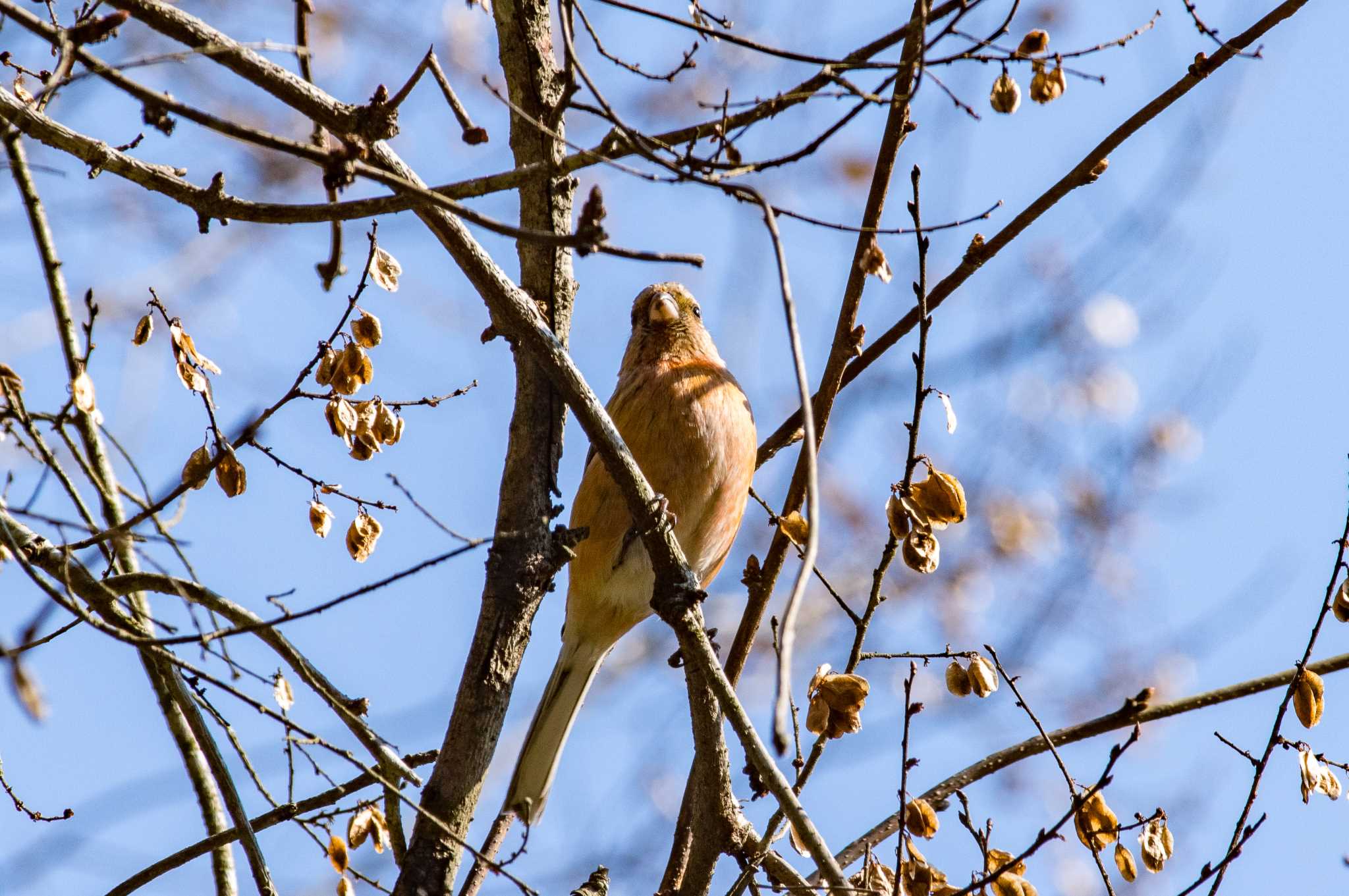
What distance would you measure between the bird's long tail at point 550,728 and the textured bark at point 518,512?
0.59 m

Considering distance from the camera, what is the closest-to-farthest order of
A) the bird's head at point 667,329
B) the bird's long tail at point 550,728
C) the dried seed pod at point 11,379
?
the dried seed pod at point 11,379 → the bird's long tail at point 550,728 → the bird's head at point 667,329

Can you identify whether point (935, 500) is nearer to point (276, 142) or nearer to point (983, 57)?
point (983, 57)

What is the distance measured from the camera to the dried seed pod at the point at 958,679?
9.25 ft

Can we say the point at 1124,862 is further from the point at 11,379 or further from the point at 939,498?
the point at 11,379

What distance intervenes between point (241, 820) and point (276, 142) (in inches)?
58.5

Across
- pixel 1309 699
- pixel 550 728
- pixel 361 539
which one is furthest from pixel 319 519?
pixel 1309 699

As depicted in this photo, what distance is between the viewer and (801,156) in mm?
2291

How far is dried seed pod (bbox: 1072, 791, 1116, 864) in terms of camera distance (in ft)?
8.73

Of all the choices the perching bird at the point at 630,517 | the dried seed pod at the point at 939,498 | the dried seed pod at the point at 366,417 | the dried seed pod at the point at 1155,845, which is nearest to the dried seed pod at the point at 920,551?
the dried seed pod at the point at 939,498

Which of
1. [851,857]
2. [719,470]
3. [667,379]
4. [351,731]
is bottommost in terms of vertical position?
[851,857]

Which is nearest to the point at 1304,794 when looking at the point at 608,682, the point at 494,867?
the point at 494,867

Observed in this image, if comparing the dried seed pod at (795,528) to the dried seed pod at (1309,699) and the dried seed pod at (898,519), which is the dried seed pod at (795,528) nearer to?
the dried seed pod at (898,519)

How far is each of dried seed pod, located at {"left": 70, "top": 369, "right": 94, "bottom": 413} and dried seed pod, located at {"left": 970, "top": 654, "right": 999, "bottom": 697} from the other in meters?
2.07

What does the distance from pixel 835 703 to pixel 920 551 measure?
0.40 meters
